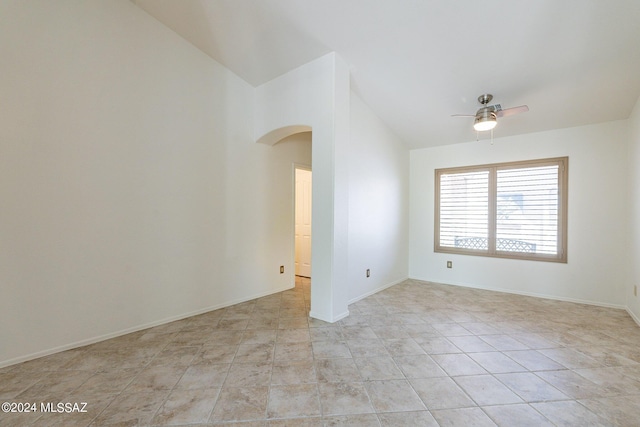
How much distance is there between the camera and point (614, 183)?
350cm

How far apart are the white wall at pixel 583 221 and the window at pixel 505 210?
0.39 ft

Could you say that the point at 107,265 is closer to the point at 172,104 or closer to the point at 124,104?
the point at 124,104

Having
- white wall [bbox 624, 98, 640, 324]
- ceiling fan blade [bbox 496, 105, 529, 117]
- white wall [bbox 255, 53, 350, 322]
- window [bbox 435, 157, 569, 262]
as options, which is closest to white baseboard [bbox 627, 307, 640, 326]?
Result: white wall [bbox 624, 98, 640, 324]

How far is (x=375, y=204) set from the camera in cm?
414

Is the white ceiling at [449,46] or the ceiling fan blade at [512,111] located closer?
the white ceiling at [449,46]

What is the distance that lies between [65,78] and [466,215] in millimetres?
5479

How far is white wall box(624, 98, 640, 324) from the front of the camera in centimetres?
303

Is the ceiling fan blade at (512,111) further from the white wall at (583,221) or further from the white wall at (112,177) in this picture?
the white wall at (112,177)

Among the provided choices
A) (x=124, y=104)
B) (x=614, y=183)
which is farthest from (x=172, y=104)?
(x=614, y=183)

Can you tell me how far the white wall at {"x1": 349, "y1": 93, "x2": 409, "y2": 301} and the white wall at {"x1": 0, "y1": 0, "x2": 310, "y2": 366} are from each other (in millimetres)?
1491

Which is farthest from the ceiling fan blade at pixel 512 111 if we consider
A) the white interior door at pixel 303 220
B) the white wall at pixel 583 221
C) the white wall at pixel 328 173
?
the white interior door at pixel 303 220

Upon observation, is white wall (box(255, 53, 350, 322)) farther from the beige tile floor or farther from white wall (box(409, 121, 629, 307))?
white wall (box(409, 121, 629, 307))

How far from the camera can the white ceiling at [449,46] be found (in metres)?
2.19

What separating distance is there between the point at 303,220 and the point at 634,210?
4.63 m
